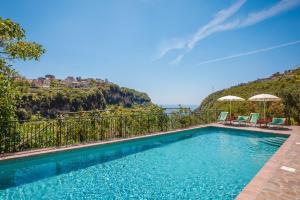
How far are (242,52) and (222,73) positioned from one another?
292 centimetres

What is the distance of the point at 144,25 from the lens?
51.1 ft

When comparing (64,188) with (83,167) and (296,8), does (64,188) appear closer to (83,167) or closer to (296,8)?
(83,167)

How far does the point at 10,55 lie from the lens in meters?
7.29

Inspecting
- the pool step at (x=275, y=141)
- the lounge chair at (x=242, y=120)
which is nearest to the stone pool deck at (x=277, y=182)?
the pool step at (x=275, y=141)

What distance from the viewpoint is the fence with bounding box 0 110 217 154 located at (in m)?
7.06

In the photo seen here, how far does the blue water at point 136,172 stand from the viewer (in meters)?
4.96

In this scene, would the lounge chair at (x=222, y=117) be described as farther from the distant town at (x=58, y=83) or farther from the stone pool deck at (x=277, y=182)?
the distant town at (x=58, y=83)

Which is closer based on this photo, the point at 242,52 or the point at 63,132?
the point at 63,132

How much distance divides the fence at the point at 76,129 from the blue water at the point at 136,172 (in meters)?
0.80

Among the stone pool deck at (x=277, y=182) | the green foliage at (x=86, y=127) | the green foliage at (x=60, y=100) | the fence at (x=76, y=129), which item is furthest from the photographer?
the green foliage at (x=60, y=100)

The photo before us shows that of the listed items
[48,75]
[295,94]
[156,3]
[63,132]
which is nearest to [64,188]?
[63,132]

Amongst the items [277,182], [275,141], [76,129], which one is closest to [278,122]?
[275,141]

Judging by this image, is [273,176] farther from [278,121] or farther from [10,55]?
[278,121]

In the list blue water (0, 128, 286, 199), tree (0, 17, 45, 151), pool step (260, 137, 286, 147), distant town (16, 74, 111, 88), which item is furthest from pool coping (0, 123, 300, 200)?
distant town (16, 74, 111, 88)
